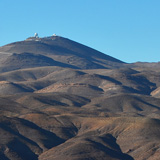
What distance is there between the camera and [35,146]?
471ft

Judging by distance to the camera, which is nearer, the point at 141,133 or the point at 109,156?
the point at 109,156

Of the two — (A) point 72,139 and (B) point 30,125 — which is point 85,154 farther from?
(B) point 30,125

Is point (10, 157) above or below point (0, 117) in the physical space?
below

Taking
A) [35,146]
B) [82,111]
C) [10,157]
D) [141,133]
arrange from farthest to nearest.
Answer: [82,111], [141,133], [35,146], [10,157]

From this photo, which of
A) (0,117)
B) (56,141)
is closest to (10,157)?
(56,141)

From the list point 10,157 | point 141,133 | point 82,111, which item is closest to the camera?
point 10,157

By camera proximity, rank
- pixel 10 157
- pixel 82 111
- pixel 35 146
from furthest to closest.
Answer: pixel 82 111 < pixel 35 146 < pixel 10 157

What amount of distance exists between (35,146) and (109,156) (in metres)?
20.3

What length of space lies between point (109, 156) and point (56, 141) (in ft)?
70.0

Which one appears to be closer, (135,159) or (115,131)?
(135,159)

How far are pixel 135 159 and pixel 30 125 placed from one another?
38.7m

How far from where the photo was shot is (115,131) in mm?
160375

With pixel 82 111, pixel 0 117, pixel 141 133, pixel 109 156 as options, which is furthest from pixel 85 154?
pixel 82 111

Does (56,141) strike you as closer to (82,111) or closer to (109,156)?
(109,156)
